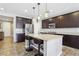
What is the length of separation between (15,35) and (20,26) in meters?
0.92

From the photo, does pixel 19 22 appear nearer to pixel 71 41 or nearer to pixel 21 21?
pixel 21 21

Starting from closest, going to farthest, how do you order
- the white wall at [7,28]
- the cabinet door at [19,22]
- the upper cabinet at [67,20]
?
the upper cabinet at [67,20] → the cabinet door at [19,22] → the white wall at [7,28]

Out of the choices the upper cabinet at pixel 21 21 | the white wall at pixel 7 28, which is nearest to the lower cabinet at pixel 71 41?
the upper cabinet at pixel 21 21

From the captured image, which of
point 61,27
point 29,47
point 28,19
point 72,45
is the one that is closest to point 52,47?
point 29,47

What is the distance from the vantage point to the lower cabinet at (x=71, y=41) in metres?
4.59

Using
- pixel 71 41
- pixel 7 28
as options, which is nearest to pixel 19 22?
pixel 71 41

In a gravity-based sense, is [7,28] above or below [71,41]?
above

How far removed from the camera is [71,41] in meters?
4.87

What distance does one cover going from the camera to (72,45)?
4816 millimetres

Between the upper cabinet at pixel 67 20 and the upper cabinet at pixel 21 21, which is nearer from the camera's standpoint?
the upper cabinet at pixel 67 20

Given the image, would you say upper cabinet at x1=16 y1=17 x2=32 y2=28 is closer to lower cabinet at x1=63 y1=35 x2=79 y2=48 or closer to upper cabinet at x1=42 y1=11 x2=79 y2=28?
upper cabinet at x1=42 y1=11 x2=79 y2=28

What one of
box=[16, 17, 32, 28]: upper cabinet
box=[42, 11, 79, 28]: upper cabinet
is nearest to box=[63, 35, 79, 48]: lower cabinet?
box=[42, 11, 79, 28]: upper cabinet

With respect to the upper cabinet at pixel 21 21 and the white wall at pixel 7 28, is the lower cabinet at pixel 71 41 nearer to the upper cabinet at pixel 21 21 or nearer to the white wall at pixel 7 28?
the upper cabinet at pixel 21 21

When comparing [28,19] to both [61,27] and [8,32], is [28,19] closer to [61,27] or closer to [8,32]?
[61,27]
